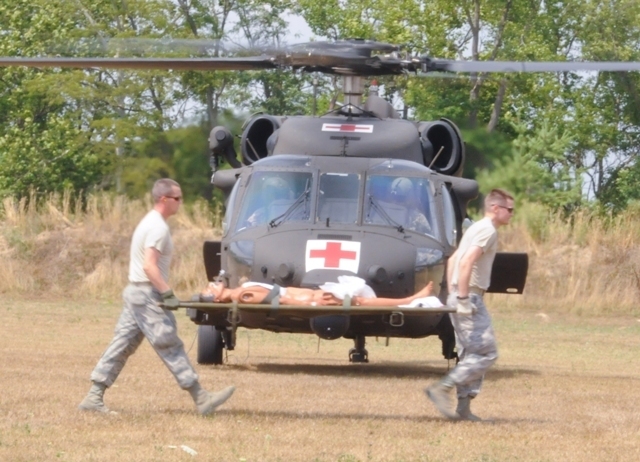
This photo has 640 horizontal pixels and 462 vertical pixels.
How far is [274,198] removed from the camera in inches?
541

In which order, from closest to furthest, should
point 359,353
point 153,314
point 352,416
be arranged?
point 153,314, point 352,416, point 359,353

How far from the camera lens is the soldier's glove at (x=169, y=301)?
9.35 metres

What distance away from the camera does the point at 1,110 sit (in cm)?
4022

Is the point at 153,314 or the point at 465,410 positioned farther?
the point at 465,410

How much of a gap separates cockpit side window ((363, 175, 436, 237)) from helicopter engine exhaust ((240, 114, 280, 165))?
78.1 inches

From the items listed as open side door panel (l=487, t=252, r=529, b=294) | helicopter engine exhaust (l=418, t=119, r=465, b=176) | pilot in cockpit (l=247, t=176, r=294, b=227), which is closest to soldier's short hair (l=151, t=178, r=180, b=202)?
pilot in cockpit (l=247, t=176, r=294, b=227)

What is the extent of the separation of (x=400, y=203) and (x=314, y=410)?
142 inches

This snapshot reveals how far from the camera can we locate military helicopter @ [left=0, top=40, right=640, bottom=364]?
12656mm

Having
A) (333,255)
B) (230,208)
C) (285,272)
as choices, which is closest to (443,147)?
(230,208)

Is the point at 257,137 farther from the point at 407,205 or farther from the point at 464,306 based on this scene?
the point at 464,306

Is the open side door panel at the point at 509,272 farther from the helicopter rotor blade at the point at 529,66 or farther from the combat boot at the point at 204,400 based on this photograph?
the combat boot at the point at 204,400

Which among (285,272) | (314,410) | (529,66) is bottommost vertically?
(314,410)

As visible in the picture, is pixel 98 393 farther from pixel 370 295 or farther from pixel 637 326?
pixel 637 326

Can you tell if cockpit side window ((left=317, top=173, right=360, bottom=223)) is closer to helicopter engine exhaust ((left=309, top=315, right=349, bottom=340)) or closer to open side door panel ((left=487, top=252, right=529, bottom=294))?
helicopter engine exhaust ((left=309, top=315, right=349, bottom=340))
